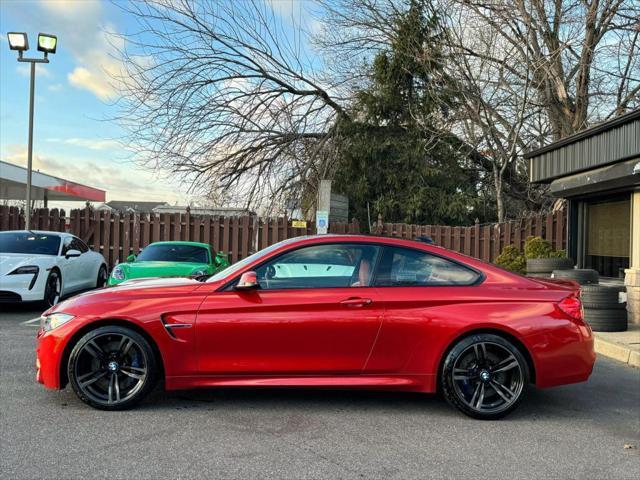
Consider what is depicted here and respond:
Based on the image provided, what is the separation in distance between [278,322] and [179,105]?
14.0 metres

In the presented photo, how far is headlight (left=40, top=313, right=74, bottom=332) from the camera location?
14.4ft

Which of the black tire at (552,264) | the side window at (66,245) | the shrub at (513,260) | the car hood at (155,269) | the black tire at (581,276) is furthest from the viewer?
the shrub at (513,260)

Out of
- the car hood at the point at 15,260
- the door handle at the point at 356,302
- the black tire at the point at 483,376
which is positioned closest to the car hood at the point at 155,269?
the car hood at the point at 15,260

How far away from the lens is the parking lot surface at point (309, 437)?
11.2ft

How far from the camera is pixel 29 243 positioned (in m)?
10.2

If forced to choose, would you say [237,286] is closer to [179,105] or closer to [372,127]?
[179,105]

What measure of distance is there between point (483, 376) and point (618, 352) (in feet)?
11.9

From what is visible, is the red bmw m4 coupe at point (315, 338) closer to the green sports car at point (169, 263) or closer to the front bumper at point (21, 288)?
the green sports car at point (169, 263)

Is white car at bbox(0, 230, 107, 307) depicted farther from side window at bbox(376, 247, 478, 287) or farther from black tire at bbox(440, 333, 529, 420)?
black tire at bbox(440, 333, 529, 420)

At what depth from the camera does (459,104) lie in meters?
18.1

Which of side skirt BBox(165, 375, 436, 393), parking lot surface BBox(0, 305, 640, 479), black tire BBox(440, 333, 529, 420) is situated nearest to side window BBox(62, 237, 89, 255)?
parking lot surface BBox(0, 305, 640, 479)

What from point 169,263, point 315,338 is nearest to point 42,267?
point 169,263

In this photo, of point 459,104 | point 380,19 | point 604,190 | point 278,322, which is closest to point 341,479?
point 278,322

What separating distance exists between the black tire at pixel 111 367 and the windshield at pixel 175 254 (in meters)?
5.76
